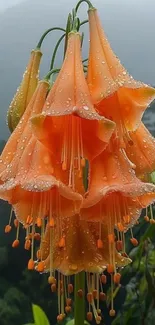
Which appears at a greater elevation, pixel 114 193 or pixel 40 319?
pixel 114 193

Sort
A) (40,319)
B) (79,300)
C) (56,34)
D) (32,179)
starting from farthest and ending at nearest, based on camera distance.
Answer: (56,34) < (40,319) < (79,300) < (32,179)

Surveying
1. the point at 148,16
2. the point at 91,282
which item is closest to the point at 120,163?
the point at 91,282

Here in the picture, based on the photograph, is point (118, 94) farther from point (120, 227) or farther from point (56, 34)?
point (56, 34)

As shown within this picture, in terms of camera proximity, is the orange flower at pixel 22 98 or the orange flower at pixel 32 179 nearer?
the orange flower at pixel 32 179

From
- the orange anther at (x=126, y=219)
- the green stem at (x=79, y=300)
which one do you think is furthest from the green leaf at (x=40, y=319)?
the orange anther at (x=126, y=219)

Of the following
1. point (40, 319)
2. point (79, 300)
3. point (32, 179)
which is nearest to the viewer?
point (32, 179)

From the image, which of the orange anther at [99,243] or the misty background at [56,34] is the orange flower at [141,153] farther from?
the misty background at [56,34]

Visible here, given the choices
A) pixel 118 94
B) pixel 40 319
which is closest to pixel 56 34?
pixel 40 319
